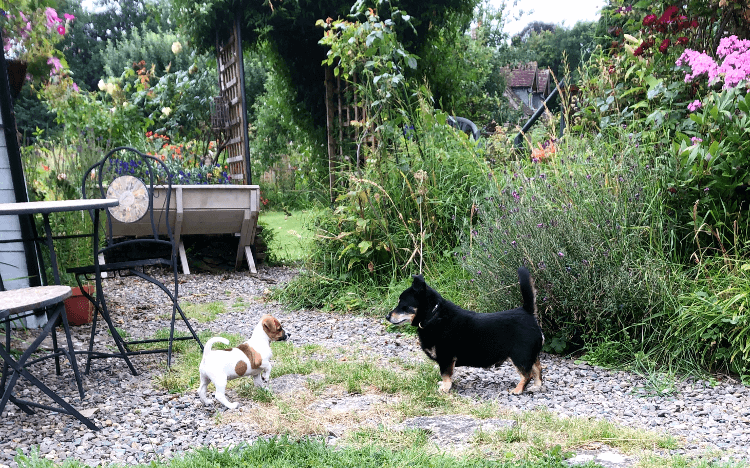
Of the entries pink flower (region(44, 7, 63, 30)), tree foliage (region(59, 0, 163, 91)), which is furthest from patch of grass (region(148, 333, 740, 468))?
tree foliage (region(59, 0, 163, 91))

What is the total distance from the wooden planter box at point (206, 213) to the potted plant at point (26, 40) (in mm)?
1820

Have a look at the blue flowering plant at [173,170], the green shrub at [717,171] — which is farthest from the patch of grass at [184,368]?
the blue flowering plant at [173,170]

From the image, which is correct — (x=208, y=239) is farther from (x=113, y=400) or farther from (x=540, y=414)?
(x=540, y=414)

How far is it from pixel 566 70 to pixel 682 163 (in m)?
1.30

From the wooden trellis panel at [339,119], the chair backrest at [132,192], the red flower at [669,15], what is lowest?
the chair backrest at [132,192]

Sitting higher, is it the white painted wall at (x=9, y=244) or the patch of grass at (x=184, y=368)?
the white painted wall at (x=9, y=244)

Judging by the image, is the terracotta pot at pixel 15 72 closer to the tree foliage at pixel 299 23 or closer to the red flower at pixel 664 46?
the tree foliage at pixel 299 23

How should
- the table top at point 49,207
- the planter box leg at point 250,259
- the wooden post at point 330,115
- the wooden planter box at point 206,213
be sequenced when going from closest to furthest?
the table top at point 49,207
the wooden planter box at point 206,213
the planter box leg at point 250,259
the wooden post at point 330,115

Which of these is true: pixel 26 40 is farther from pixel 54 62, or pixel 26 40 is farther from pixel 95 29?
pixel 95 29

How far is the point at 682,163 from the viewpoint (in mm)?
3293

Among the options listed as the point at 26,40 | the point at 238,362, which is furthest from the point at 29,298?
the point at 26,40

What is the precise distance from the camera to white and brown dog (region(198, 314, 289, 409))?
2.58 metres

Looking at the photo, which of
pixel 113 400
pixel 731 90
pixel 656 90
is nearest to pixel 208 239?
pixel 113 400

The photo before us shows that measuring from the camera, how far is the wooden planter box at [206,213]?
6.33 meters
